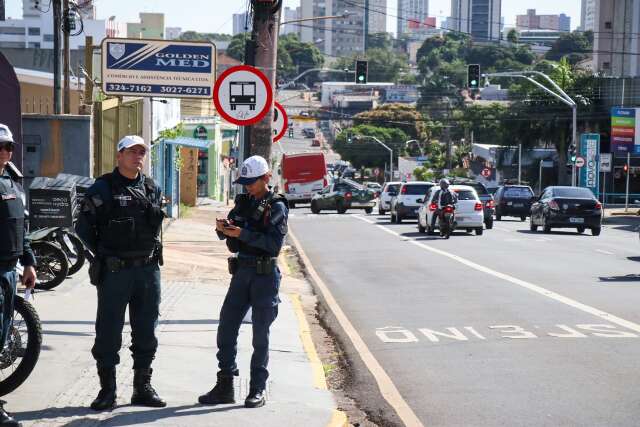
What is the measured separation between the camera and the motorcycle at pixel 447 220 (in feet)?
103

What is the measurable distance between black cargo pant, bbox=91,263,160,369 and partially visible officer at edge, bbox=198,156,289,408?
529mm

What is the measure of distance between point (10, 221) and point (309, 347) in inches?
192

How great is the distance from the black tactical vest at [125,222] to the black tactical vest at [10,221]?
573mm

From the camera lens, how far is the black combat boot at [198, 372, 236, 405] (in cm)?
864

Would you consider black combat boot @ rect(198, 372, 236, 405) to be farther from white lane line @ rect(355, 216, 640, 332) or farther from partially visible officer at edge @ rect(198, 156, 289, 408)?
white lane line @ rect(355, 216, 640, 332)

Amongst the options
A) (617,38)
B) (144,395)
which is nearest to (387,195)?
(144,395)

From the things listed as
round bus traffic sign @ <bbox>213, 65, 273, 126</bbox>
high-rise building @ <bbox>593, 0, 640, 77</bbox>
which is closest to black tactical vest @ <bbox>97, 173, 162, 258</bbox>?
round bus traffic sign @ <bbox>213, 65, 273, 126</bbox>

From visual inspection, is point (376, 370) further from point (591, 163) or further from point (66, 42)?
point (591, 163)

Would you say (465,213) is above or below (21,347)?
below

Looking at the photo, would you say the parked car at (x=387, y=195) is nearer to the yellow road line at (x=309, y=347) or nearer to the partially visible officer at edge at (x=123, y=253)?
the yellow road line at (x=309, y=347)

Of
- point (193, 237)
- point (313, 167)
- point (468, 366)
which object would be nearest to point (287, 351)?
point (468, 366)

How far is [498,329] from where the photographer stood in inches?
516

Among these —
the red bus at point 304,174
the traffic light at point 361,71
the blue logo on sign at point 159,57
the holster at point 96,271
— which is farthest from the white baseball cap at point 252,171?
the red bus at point 304,174

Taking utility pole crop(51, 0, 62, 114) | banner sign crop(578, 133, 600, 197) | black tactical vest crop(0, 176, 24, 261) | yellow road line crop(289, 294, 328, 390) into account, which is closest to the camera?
black tactical vest crop(0, 176, 24, 261)
